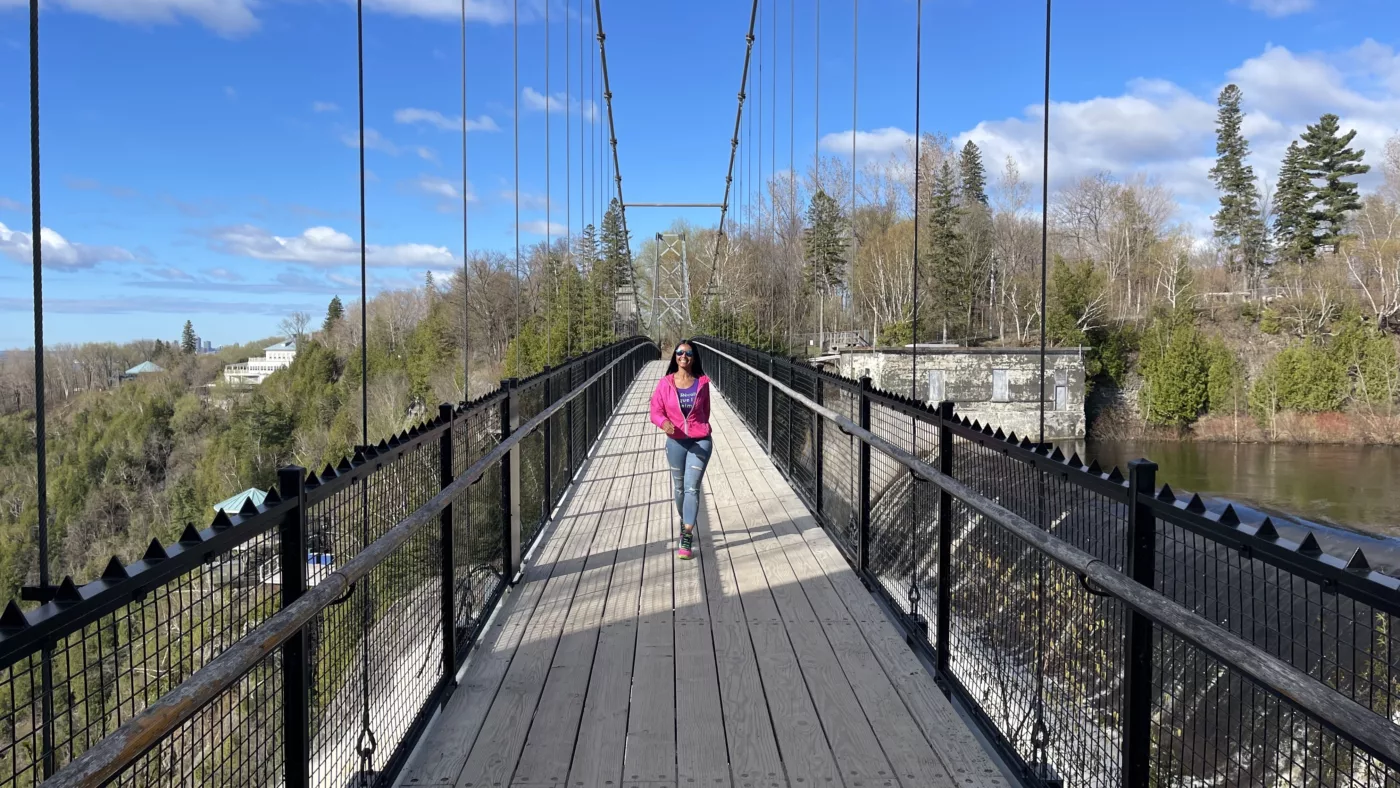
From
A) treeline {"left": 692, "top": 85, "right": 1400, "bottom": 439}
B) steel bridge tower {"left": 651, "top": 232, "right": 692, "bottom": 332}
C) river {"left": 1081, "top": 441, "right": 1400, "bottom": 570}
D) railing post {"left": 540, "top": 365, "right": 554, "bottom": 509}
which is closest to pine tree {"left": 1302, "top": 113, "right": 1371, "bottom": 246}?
treeline {"left": 692, "top": 85, "right": 1400, "bottom": 439}

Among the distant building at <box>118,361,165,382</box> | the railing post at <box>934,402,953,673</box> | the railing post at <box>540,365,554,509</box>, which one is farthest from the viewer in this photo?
the distant building at <box>118,361,165,382</box>

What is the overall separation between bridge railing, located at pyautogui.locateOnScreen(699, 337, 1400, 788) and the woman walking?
3.73 ft

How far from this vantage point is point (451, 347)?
50.7 meters

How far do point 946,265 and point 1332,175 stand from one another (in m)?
24.4

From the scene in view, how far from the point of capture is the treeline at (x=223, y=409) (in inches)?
1281

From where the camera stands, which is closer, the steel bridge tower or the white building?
the steel bridge tower

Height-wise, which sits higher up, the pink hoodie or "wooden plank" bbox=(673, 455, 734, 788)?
the pink hoodie

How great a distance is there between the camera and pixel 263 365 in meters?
70.6

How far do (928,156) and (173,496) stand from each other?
42061mm

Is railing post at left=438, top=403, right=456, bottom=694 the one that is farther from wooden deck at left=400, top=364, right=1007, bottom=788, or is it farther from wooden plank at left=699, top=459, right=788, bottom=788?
wooden plank at left=699, top=459, right=788, bottom=788

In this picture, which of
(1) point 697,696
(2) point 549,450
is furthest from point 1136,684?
(2) point 549,450

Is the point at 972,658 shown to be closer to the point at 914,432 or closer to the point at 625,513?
the point at 914,432

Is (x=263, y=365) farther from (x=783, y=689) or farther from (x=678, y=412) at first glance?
(x=783, y=689)

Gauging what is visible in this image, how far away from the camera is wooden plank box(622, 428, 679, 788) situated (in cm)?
254
